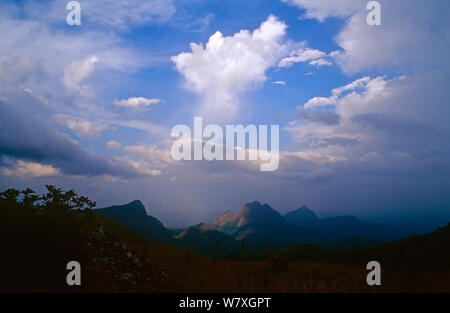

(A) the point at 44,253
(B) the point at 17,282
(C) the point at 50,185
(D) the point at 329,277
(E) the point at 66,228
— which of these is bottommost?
(D) the point at 329,277

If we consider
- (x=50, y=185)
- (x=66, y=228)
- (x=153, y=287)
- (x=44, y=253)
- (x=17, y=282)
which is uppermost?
(x=50, y=185)

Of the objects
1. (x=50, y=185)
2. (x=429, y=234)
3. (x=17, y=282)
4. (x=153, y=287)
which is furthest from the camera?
(x=429, y=234)

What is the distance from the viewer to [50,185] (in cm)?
875

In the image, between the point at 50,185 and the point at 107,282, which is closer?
the point at 107,282

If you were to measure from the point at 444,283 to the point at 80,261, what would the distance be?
48.3 ft
